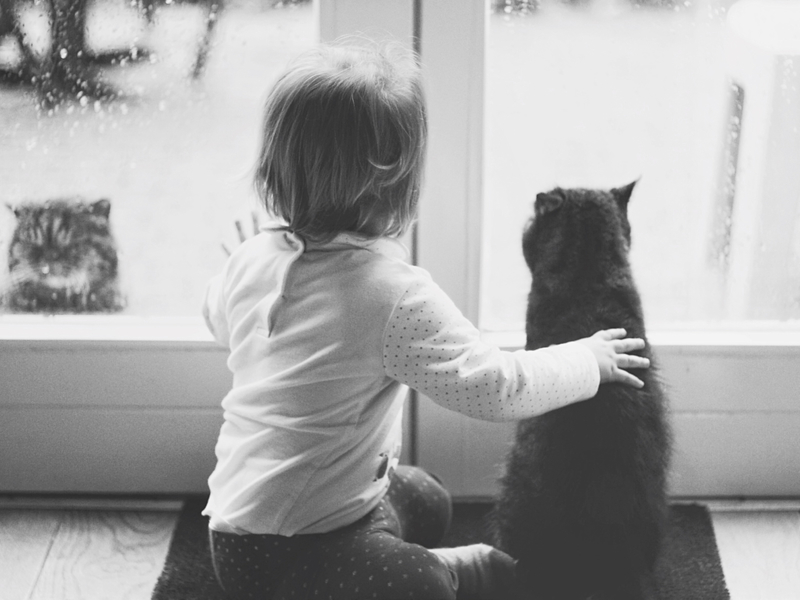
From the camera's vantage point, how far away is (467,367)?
34.9 inches

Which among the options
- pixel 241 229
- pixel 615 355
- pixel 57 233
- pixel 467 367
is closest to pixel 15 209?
pixel 57 233

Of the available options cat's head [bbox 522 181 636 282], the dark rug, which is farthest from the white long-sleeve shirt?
the dark rug

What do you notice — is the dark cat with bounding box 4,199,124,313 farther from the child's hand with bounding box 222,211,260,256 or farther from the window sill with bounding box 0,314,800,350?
the child's hand with bounding box 222,211,260,256

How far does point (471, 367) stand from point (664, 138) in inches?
21.1

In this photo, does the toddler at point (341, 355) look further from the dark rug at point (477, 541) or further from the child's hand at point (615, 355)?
the dark rug at point (477, 541)

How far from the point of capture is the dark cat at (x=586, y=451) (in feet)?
3.02

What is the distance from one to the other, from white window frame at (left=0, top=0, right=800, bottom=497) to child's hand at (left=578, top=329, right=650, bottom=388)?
0.97 feet

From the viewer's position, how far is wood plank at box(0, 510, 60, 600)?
3.77 feet

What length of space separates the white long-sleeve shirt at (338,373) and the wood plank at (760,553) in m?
0.45

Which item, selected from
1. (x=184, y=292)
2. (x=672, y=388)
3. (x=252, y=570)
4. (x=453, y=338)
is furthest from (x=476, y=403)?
(x=184, y=292)

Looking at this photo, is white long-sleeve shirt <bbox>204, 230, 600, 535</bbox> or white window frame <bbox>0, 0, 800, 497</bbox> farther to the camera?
white window frame <bbox>0, 0, 800, 497</bbox>

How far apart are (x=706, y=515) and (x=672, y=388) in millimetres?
206

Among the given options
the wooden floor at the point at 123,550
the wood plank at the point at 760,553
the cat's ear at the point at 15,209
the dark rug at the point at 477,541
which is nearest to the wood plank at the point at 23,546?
the wooden floor at the point at 123,550

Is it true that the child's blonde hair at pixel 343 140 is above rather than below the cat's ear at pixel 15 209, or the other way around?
above
